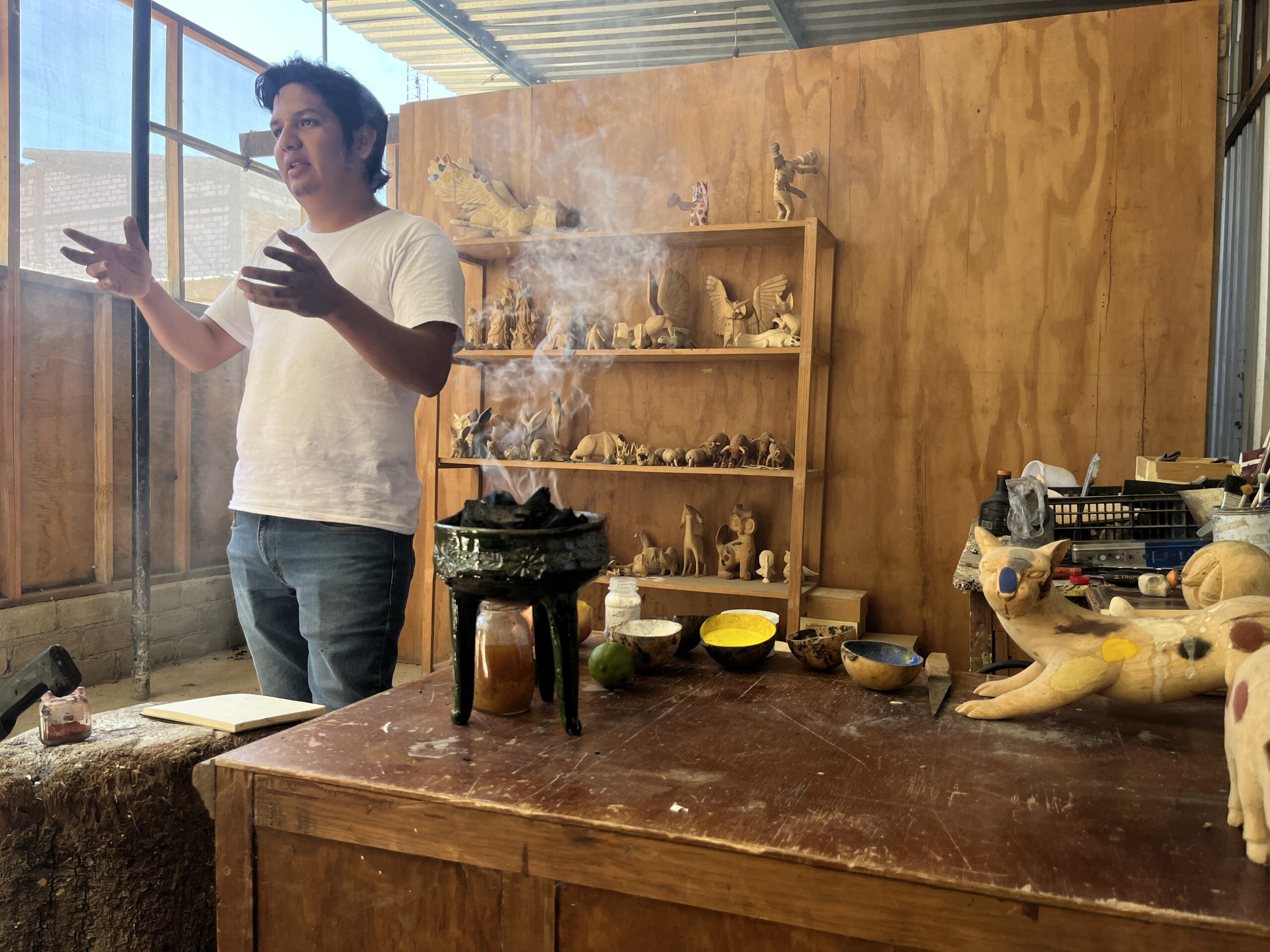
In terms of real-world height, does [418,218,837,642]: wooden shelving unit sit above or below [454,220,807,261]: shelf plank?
below

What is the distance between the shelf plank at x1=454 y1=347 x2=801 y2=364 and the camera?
11.3 ft

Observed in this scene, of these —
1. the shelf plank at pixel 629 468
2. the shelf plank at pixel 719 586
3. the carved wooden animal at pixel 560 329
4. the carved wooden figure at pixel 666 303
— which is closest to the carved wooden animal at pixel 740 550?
the shelf plank at pixel 719 586

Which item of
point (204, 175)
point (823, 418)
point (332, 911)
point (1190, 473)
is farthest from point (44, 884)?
point (204, 175)

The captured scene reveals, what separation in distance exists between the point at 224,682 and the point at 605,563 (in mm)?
3444

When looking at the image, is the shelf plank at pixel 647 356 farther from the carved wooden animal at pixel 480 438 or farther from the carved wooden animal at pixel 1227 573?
the carved wooden animal at pixel 1227 573

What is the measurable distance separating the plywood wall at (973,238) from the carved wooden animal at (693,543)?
1.74 ft

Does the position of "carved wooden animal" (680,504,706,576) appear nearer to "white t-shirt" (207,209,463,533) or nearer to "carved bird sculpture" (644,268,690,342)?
"carved bird sculpture" (644,268,690,342)

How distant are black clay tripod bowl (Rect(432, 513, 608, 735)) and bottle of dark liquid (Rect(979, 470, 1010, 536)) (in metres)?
1.63

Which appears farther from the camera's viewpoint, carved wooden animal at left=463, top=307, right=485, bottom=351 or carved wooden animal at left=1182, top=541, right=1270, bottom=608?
carved wooden animal at left=463, top=307, right=485, bottom=351

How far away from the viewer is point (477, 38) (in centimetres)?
496

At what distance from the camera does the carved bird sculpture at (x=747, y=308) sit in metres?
3.59

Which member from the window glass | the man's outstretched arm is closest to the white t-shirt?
the man's outstretched arm

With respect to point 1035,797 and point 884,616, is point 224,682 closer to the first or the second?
point 884,616

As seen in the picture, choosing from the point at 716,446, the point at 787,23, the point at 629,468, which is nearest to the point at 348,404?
the point at 629,468
